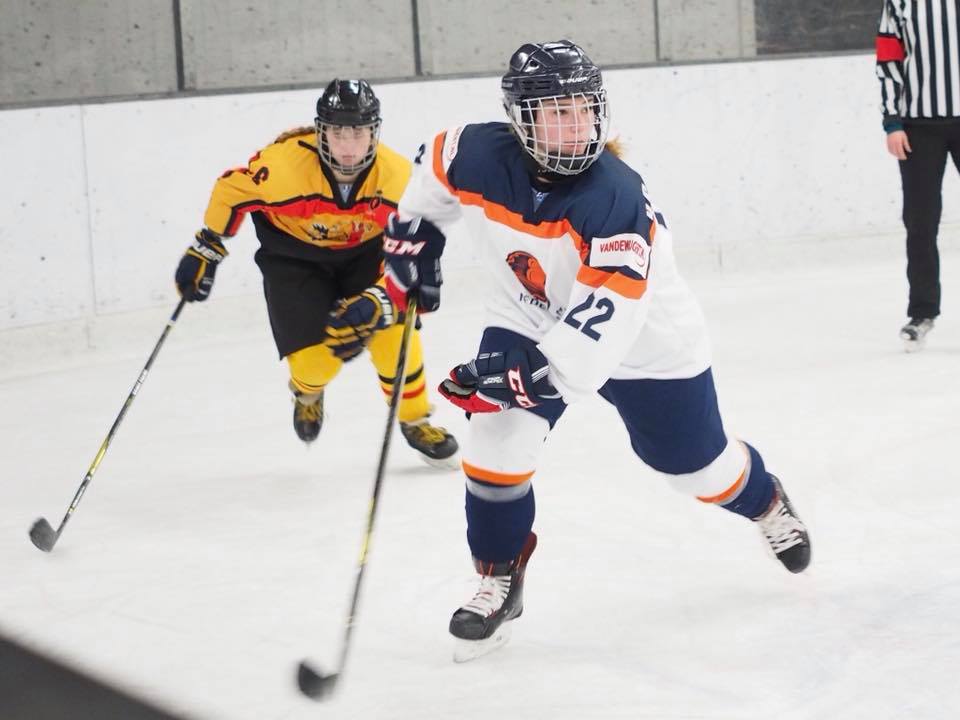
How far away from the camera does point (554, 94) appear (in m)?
2.05

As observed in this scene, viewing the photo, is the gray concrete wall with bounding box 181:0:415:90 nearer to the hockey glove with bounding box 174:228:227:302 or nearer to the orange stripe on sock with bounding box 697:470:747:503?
the hockey glove with bounding box 174:228:227:302

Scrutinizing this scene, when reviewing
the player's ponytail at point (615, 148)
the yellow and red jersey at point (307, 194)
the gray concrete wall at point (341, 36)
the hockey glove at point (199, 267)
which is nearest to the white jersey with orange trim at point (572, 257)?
the player's ponytail at point (615, 148)

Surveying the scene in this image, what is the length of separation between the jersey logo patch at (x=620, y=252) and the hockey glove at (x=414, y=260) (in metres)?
0.44

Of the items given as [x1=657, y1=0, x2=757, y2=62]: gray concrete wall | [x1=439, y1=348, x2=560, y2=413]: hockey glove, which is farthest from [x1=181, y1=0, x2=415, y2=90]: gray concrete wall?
[x1=439, y1=348, x2=560, y2=413]: hockey glove

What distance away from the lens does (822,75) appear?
20.1ft

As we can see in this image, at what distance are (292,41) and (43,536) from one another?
10.2 ft

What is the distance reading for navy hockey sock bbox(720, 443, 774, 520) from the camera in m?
2.40

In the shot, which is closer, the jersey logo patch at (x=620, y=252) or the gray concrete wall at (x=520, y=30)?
the jersey logo patch at (x=620, y=252)

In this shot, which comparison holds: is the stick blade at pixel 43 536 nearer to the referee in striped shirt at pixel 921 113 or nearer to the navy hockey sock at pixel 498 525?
the navy hockey sock at pixel 498 525

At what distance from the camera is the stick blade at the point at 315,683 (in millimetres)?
1959

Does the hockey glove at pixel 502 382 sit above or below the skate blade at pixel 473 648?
above

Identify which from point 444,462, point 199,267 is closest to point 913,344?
point 444,462

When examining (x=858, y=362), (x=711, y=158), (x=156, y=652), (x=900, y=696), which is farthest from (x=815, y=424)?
(x=711, y=158)

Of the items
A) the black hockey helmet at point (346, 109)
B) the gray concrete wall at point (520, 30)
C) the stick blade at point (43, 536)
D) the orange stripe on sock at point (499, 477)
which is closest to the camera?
the orange stripe on sock at point (499, 477)
